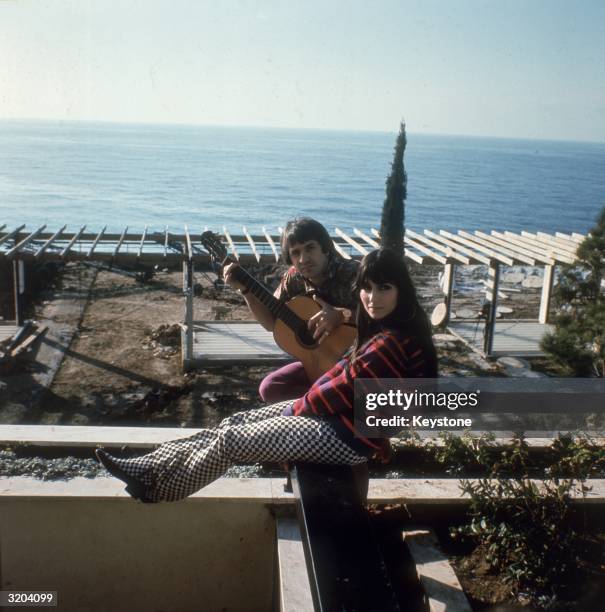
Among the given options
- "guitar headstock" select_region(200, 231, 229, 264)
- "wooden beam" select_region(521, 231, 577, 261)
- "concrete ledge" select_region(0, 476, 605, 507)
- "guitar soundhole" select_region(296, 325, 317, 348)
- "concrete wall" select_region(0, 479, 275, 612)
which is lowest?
"concrete wall" select_region(0, 479, 275, 612)

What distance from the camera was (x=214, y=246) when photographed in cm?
487

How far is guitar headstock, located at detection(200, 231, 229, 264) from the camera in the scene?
4.84 metres

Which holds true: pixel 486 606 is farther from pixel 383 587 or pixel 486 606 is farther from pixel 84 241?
pixel 84 241

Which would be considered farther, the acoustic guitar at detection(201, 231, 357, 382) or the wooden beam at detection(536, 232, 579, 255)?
the wooden beam at detection(536, 232, 579, 255)

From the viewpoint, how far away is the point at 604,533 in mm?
3594

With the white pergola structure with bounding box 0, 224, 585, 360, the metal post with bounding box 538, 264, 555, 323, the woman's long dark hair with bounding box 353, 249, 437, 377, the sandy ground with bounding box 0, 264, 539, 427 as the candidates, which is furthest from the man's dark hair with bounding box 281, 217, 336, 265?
the metal post with bounding box 538, 264, 555, 323

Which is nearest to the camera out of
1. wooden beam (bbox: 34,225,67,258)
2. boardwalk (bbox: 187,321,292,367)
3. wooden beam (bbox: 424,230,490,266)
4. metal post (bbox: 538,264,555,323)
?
wooden beam (bbox: 34,225,67,258)

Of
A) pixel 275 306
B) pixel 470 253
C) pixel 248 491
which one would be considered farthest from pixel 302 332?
pixel 470 253

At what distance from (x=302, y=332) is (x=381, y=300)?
129 centimetres

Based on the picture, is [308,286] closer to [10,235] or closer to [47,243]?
[47,243]

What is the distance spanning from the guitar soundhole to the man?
4cm

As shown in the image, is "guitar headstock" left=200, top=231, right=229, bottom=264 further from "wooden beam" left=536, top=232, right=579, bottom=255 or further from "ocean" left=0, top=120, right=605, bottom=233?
"ocean" left=0, top=120, right=605, bottom=233

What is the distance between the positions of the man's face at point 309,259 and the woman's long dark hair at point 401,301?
1.02 m

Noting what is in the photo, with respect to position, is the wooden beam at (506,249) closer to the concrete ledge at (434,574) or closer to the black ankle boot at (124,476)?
the concrete ledge at (434,574)
